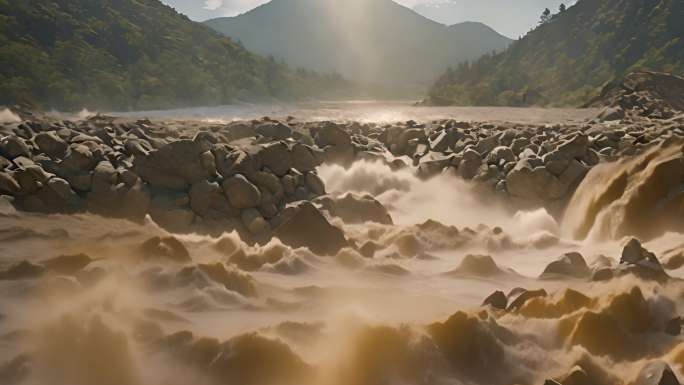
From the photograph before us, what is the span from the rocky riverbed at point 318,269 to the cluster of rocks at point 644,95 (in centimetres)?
2023

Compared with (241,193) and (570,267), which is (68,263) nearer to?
(241,193)

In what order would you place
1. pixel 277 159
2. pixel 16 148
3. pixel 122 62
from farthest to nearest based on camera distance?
pixel 122 62 → pixel 277 159 → pixel 16 148

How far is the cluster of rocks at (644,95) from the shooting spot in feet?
95.9

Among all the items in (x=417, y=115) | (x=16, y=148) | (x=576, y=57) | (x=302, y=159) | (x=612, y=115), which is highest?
(x=576, y=57)

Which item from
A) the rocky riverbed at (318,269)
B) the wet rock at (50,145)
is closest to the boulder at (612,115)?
the rocky riverbed at (318,269)

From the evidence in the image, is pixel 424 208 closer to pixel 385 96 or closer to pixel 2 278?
pixel 2 278

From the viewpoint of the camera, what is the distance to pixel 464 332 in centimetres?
392

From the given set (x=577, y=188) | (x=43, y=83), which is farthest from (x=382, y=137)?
(x=43, y=83)

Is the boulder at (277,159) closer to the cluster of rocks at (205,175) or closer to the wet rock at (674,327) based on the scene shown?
the cluster of rocks at (205,175)

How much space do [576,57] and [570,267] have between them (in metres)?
86.5

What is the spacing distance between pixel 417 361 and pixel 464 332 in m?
0.54

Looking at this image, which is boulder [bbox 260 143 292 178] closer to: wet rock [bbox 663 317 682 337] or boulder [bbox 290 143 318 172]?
boulder [bbox 290 143 318 172]

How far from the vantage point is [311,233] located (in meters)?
7.46

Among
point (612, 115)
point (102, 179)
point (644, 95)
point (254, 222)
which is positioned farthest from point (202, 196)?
point (644, 95)
